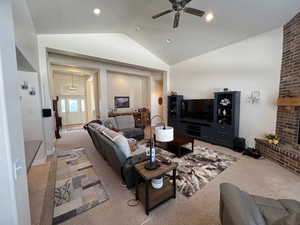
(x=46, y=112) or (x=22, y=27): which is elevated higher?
(x=22, y=27)

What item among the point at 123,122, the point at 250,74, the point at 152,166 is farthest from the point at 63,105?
the point at 250,74

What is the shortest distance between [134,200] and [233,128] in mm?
3515

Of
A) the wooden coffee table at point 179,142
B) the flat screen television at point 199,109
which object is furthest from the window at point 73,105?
the wooden coffee table at point 179,142

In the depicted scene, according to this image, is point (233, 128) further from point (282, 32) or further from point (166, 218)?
point (166, 218)

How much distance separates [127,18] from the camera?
3.98 m

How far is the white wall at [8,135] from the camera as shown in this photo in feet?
2.80

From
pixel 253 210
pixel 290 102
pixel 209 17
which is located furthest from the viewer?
pixel 209 17

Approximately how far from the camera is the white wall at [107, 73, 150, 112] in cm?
719

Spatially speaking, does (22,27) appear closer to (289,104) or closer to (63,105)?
(289,104)

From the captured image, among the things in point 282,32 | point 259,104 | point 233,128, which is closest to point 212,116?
point 233,128

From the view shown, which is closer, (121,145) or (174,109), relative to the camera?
(121,145)

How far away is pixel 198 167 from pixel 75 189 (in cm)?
249

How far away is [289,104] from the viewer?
291 centimetres

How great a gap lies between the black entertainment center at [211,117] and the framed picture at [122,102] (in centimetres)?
297
